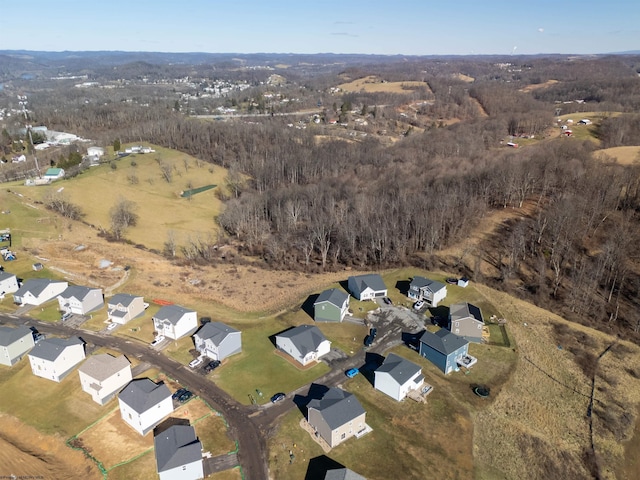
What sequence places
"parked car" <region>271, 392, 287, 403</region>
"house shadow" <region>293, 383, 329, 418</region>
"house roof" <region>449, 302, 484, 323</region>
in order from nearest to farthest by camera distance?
"house shadow" <region>293, 383, 329, 418</region> < "parked car" <region>271, 392, 287, 403</region> < "house roof" <region>449, 302, 484, 323</region>

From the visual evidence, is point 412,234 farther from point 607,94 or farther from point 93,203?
point 607,94

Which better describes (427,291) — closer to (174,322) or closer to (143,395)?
(174,322)

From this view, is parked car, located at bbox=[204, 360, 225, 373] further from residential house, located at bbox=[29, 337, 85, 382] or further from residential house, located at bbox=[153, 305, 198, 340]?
residential house, located at bbox=[29, 337, 85, 382]

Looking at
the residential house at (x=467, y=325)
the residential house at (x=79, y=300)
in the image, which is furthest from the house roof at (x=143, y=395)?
the residential house at (x=467, y=325)

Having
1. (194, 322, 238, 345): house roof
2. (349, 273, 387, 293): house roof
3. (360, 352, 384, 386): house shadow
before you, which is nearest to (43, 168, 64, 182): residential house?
(194, 322, 238, 345): house roof

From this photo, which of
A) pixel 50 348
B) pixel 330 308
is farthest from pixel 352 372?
pixel 50 348

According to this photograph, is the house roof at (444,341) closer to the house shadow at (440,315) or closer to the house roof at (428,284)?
the house shadow at (440,315)

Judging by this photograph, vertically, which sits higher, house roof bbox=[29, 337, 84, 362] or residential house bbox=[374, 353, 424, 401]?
house roof bbox=[29, 337, 84, 362]
